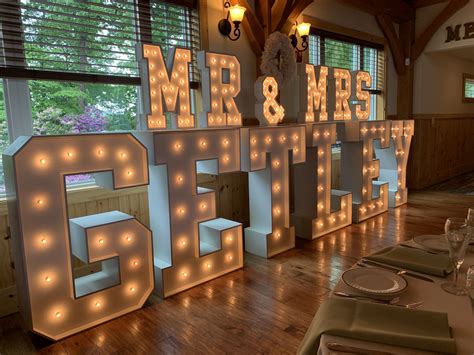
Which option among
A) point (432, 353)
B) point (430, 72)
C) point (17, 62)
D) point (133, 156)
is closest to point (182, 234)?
point (133, 156)

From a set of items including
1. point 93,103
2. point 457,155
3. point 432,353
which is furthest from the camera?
point 457,155

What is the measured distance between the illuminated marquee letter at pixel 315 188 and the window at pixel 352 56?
135cm

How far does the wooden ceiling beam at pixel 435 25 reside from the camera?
515 centimetres

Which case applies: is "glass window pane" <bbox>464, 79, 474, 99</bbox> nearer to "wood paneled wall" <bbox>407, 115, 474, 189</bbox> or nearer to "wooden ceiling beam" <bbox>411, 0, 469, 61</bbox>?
"wood paneled wall" <bbox>407, 115, 474, 189</bbox>

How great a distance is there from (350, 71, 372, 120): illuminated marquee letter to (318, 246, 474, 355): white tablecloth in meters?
2.99

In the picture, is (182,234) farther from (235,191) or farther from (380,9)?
(380,9)

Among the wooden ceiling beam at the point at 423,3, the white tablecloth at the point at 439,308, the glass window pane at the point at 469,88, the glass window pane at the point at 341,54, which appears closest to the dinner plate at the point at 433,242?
the white tablecloth at the point at 439,308

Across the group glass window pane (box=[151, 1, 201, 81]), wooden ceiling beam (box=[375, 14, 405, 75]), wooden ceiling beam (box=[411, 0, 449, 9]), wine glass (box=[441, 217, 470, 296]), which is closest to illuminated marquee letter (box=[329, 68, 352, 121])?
glass window pane (box=[151, 1, 201, 81])

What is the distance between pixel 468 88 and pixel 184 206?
668cm

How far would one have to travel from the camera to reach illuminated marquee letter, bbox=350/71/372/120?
157 inches

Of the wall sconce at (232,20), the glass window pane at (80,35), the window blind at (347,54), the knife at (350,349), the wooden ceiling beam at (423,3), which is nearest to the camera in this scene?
the knife at (350,349)

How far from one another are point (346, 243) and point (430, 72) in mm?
3851

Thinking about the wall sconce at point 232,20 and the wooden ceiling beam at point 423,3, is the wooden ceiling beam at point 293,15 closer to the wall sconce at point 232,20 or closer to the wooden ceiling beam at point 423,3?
the wall sconce at point 232,20

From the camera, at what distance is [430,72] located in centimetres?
583
